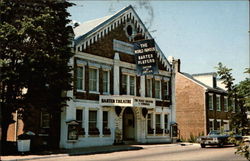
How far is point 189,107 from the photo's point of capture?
1528 inches

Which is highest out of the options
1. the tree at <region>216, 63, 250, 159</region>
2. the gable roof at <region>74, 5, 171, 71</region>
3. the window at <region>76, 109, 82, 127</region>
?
the gable roof at <region>74, 5, 171, 71</region>

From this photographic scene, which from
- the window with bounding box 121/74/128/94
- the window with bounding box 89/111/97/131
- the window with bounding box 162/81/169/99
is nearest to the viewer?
the window with bounding box 89/111/97/131

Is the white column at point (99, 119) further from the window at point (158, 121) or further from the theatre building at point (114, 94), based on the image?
the window at point (158, 121)

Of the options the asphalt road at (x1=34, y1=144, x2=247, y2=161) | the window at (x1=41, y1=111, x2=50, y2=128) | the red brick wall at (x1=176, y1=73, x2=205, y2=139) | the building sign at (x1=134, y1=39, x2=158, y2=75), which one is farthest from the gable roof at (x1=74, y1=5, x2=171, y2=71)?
the asphalt road at (x1=34, y1=144, x2=247, y2=161)

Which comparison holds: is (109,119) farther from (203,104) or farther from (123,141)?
(203,104)

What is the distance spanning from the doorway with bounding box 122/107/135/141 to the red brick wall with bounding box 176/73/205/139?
34.7 feet

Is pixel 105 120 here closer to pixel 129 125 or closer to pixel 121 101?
pixel 121 101

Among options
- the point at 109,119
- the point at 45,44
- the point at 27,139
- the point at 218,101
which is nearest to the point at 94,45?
the point at 109,119

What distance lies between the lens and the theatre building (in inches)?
966

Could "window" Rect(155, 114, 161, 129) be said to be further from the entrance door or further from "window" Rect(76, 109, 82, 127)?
"window" Rect(76, 109, 82, 127)

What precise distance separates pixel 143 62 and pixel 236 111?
22.4 metres

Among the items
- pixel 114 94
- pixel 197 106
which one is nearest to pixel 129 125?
pixel 114 94

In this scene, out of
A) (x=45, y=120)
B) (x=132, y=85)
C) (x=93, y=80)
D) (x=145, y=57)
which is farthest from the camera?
(x=132, y=85)

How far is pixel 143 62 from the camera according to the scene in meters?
27.0
